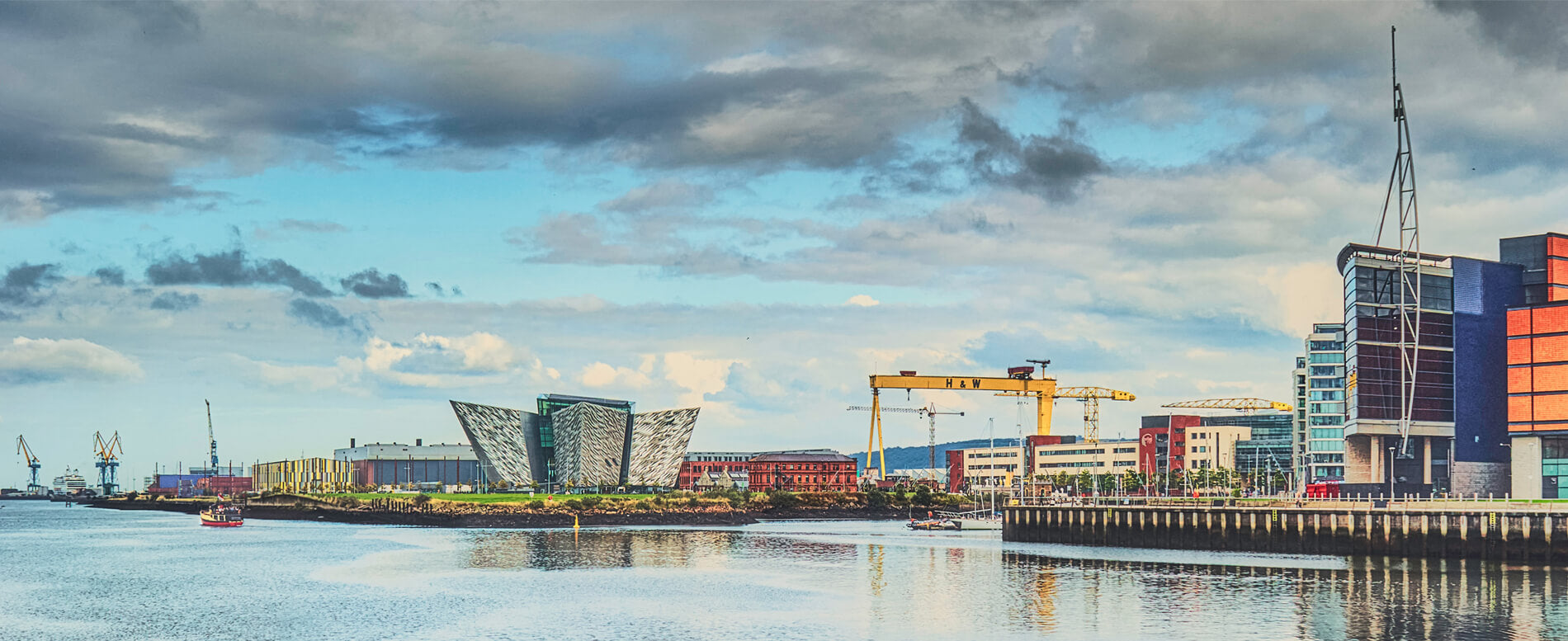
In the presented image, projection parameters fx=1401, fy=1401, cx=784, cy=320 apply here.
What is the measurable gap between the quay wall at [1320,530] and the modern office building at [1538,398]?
38457mm

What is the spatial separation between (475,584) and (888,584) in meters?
25.6

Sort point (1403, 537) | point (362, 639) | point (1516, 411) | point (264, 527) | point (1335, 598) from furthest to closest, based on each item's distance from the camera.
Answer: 1. point (264, 527)
2. point (1516, 411)
3. point (1403, 537)
4. point (1335, 598)
5. point (362, 639)

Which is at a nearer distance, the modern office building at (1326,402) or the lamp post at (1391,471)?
the lamp post at (1391,471)

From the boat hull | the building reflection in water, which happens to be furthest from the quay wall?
the boat hull

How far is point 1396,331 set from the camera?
13775 cm

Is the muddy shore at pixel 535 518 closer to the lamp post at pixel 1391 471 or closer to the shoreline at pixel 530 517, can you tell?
the shoreline at pixel 530 517

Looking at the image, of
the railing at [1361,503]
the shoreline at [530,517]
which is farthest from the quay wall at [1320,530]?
the shoreline at [530,517]

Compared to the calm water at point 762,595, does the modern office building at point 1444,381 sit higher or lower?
higher

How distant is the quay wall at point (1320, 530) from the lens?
8769cm

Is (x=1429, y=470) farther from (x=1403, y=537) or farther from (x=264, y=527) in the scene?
(x=264, y=527)

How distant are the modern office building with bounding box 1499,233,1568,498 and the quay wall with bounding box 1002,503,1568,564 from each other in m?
38.5

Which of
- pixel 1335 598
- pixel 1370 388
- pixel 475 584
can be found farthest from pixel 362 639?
pixel 1370 388

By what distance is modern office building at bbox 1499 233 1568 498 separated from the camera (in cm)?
12812

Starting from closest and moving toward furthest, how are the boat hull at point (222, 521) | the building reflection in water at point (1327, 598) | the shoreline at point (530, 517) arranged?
the building reflection in water at point (1327, 598)
the shoreline at point (530, 517)
the boat hull at point (222, 521)
